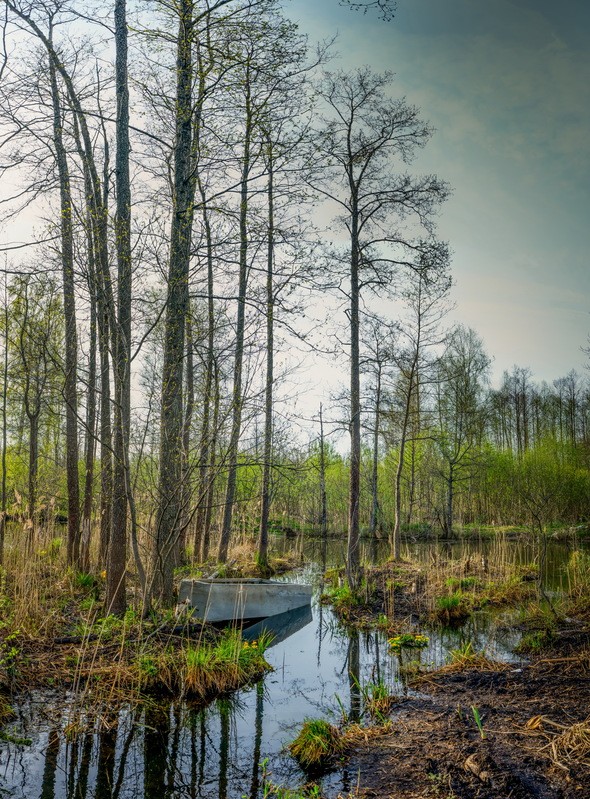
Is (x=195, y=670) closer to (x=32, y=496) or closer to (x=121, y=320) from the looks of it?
(x=121, y=320)

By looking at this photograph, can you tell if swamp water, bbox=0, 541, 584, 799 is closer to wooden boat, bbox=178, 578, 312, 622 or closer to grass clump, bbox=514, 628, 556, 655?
grass clump, bbox=514, 628, 556, 655

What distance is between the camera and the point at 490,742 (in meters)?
4.28

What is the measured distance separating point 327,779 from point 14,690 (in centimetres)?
318

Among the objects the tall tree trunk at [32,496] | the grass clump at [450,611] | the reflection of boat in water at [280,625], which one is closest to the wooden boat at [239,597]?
the reflection of boat in water at [280,625]

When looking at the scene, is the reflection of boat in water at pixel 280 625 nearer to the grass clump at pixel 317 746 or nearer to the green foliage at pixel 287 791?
the grass clump at pixel 317 746

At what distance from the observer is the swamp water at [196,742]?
4039 millimetres

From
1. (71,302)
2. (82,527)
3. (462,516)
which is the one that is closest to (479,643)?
(82,527)

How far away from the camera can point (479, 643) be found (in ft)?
26.4

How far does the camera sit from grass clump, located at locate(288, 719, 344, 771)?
439 cm

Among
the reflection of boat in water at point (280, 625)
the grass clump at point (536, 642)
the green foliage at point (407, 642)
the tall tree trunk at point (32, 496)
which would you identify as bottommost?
the reflection of boat in water at point (280, 625)

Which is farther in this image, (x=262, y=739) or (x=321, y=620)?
(x=321, y=620)

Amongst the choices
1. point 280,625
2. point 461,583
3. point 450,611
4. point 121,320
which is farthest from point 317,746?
point 461,583

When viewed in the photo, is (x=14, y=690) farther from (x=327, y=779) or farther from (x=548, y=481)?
(x=548, y=481)

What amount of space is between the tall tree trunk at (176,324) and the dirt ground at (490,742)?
10.8 feet
